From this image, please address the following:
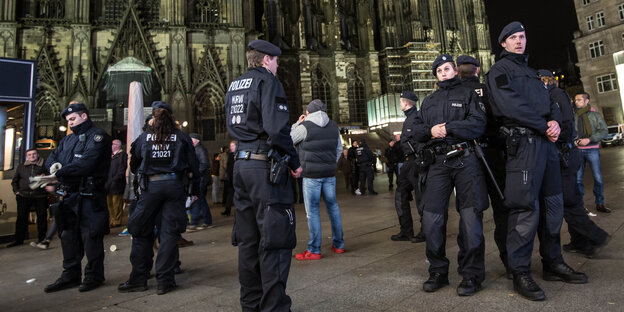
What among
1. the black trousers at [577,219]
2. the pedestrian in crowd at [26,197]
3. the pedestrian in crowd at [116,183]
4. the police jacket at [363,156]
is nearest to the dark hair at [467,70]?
the black trousers at [577,219]

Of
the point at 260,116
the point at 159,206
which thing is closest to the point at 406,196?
the point at 260,116

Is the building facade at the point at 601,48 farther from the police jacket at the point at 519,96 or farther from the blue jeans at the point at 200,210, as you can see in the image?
the blue jeans at the point at 200,210

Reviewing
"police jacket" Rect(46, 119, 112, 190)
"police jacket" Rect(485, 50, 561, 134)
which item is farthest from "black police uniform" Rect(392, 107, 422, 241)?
"police jacket" Rect(46, 119, 112, 190)

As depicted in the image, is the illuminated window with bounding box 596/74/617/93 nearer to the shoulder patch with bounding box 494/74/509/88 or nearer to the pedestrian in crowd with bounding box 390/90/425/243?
the pedestrian in crowd with bounding box 390/90/425/243

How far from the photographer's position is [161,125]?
12.1 ft

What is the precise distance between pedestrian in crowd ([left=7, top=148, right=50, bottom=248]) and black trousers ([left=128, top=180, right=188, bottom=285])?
14.8 ft

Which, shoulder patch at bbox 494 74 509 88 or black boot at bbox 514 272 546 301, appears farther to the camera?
shoulder patch at bbox 494 74 509 88

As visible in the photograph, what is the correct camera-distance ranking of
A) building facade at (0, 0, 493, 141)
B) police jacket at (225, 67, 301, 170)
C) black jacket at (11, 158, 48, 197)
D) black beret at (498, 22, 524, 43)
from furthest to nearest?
1. building facade at (0, 0, 493, 141)
2. black jacket at (11, 158, 48, 197)
3. black beret at (498, 22, 524, 43)
4. police jacket at (225, 67, 301, 170)

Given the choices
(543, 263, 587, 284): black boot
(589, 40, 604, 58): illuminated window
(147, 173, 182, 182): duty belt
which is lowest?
(543, 263, 587, 284): black boot

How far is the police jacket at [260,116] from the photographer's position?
247cm

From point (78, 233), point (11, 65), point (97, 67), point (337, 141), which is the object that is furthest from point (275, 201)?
point (97, 67)

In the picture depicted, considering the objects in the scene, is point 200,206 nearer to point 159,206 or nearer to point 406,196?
point 159,206

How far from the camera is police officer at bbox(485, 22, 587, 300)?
279cm

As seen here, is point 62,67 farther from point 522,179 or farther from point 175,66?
point 522,179
